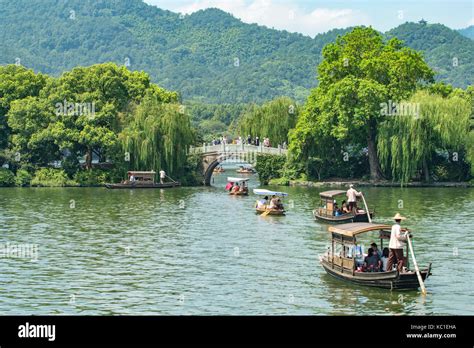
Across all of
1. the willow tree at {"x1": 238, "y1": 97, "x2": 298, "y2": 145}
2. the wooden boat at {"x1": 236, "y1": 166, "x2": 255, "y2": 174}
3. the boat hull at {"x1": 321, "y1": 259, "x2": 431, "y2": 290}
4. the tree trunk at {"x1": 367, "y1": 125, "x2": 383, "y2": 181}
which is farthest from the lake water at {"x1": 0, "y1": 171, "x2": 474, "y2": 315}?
the wooden boat at {"x1": 236, "y1": 166, "x2": 255, "y2": 174}

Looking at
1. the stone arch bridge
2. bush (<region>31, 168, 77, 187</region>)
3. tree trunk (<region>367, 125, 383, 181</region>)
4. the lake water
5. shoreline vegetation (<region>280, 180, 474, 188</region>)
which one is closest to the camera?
the lake water

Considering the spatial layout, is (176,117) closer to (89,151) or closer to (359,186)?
(89,151)

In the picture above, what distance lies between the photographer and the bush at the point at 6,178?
74.9 meters

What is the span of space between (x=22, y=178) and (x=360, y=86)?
27.8 m

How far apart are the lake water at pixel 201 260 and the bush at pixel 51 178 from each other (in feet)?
48.8

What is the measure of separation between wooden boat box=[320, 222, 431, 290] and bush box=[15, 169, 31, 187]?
4645 centimetres

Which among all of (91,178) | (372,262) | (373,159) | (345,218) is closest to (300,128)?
(373,159)

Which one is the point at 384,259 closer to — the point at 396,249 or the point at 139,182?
the point at 396,249

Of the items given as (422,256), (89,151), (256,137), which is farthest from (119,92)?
(422,256)

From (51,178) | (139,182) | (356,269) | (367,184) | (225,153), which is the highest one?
(225,153)

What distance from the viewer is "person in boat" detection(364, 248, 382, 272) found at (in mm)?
29903

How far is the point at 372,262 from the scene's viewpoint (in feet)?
98.6

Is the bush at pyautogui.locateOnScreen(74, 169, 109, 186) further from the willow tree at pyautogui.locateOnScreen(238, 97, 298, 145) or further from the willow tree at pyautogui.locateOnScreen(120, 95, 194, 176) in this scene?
the willow tree at pyautogui.locateOnScreen(238, 97, 298, 145)

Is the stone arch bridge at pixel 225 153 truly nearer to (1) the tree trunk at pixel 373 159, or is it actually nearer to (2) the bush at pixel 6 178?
(1) the tree trunk at pixel 373 159
